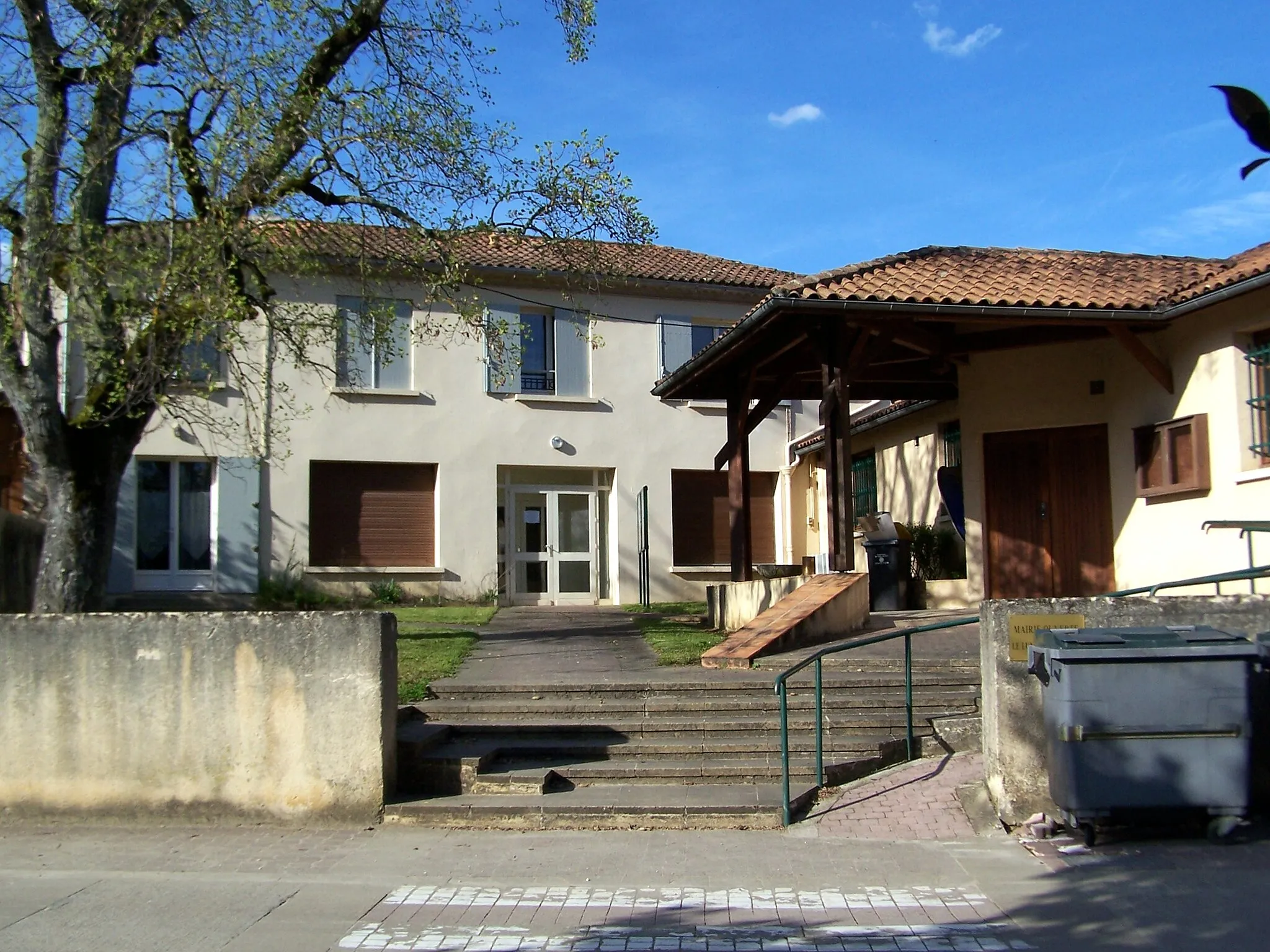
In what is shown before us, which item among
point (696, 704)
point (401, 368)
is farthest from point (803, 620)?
point (401, 368)

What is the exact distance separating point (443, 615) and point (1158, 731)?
12294mm

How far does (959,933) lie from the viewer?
5258 millimetres

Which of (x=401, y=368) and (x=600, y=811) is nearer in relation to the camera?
(x=600, y=811)

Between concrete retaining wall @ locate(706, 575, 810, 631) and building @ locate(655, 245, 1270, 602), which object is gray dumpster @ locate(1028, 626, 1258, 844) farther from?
concrete retaining wall @ locate(706, 575, 810, 631)

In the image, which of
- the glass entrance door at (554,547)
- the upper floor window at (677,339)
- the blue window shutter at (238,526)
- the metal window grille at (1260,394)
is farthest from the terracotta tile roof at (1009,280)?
the blue window shutter at (238,526)

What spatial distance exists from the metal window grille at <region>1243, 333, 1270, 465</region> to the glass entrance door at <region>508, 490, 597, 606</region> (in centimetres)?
1239

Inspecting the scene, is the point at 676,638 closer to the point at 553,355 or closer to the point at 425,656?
the point at 425,656

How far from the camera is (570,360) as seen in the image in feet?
69.7

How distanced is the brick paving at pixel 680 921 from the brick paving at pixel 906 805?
111 cm

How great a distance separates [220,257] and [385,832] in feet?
20.2

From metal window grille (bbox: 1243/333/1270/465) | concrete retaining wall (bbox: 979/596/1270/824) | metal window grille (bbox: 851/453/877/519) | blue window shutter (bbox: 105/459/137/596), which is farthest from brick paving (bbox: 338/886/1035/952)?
blue window shutter (bbox: 105/459/137/596)

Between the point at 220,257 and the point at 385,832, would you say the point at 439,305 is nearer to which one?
the point at 220,257

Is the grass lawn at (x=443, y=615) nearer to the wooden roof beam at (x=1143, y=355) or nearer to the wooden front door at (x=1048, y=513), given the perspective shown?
the wooden front door at (x=1048, y=513)

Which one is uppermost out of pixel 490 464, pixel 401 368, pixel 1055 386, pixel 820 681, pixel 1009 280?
pixel 401 368
